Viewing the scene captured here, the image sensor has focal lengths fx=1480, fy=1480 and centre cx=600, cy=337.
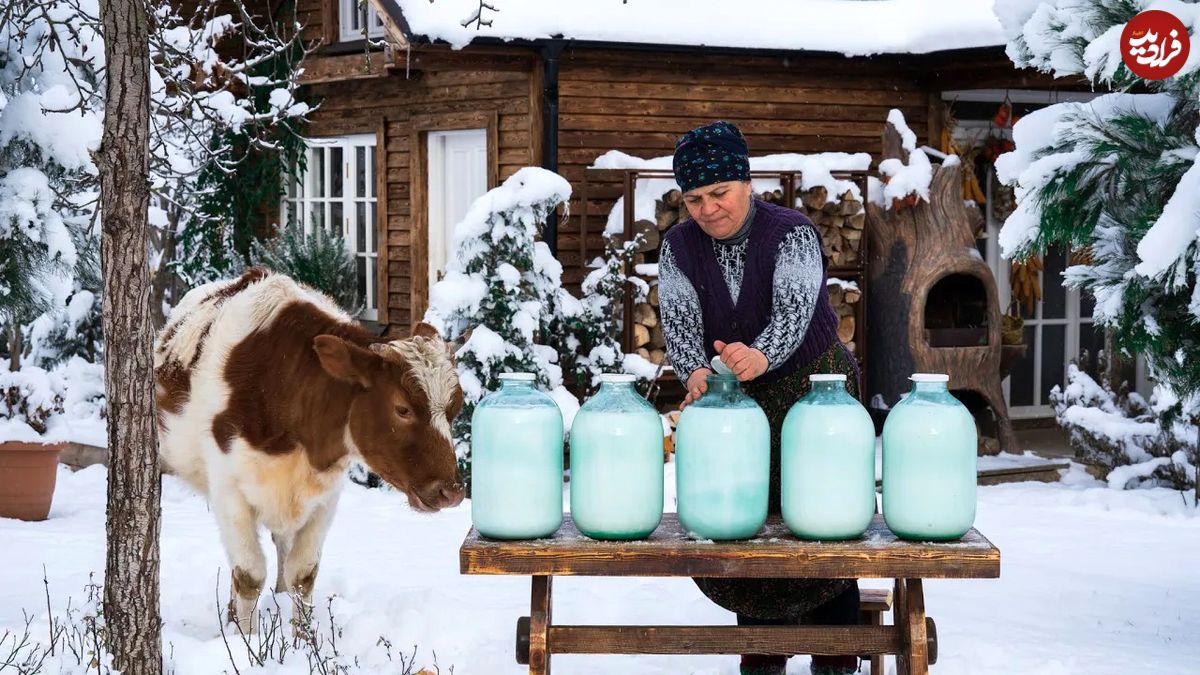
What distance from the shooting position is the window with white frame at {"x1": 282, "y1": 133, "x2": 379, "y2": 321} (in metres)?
13.6

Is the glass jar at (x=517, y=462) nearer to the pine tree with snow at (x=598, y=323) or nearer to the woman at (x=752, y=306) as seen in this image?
the woman at (x=752, y=306)

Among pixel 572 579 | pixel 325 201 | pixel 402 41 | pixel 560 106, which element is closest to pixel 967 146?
pixel 560 106

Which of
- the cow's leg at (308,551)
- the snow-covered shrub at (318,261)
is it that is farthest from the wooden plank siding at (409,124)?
the cow's leg at (308,551)

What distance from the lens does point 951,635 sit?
5770mm

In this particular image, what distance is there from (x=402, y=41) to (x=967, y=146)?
4.97 meters

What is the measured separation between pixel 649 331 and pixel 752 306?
6317 mm

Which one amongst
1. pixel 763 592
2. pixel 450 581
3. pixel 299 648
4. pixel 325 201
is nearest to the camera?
pixel 763 592

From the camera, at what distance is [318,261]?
13.2m

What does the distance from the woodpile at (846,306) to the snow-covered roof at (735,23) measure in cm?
190

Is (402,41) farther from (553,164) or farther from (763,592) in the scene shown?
(763,592)

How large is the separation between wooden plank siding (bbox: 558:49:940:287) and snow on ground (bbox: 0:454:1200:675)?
2853 millimetres

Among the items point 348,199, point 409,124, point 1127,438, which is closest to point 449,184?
point 409,124

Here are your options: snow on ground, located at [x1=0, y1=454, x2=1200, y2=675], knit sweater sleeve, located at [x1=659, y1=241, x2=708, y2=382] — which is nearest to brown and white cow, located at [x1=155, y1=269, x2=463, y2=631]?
snow on ground, located at [x1=0, y1=454, x2=1200, y2=675]

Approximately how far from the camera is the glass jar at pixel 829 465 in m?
3.68
